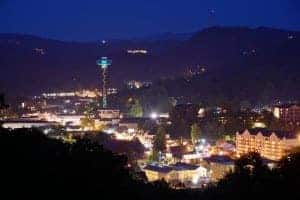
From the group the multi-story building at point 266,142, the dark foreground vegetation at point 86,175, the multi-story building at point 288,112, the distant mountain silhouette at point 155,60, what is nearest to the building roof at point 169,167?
the multi-story building at point 266,142

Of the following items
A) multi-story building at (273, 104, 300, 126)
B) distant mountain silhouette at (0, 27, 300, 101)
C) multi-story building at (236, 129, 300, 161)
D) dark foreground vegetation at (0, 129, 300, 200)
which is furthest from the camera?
distant mountain silhouette at (0, 27, 300, 101)

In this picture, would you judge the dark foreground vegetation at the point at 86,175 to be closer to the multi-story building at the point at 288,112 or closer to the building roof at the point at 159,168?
the building roof at the point at 159,168

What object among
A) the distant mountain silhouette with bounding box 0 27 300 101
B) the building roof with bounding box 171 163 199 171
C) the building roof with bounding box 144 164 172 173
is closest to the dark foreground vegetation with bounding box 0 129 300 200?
the building roof with bounding box 144 164 172 173

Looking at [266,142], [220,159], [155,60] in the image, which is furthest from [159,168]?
[155,60]

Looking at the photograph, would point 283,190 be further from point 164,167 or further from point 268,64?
point 268,64

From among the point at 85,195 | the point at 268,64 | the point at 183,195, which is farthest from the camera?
the point at 268,64

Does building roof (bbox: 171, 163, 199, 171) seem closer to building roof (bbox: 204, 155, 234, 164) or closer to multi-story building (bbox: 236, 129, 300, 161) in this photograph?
building roof (bbox: 204, 155, 234, 164)

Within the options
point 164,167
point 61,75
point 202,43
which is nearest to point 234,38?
point 202,43
